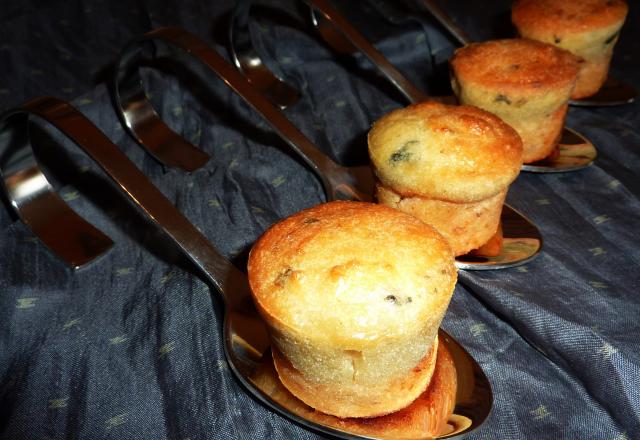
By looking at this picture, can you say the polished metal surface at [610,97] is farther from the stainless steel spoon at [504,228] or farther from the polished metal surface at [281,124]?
the polished metal surface at [281,124]

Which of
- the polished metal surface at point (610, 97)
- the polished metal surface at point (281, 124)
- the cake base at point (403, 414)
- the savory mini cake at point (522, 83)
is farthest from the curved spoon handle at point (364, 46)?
the cake base at point (403, 414)

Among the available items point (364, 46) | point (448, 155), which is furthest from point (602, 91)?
point (448, 155)

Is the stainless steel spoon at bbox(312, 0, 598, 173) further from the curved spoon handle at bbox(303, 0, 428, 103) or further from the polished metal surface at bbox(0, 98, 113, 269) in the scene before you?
the polished metal surface at bbox(0, 98, 113, 269)

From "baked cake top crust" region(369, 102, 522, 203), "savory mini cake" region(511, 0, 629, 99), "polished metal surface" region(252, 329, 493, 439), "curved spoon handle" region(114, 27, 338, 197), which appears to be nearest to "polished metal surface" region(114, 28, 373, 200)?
"curved spoon handle" region(114, 27, 338, 197)

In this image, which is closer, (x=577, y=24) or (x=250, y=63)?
(x=577, y=24)

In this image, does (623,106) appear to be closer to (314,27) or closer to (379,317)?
(314,27)

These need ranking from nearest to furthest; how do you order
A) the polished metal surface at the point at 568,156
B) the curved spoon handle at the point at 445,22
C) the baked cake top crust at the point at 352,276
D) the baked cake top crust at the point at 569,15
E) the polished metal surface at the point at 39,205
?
the baked cake top crust at the point at 352,276 → the polished metal surface at the point at 39,205 → the polished metal surface at the point at 568,156 → the baked cake top crust at the point at 569,15 → the curved spoon handle at the point at 445,22

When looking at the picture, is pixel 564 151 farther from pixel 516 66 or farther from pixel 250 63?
pixel 250 63

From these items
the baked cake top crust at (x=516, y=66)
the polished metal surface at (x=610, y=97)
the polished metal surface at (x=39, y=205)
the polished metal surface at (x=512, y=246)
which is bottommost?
the polished metal surface at (x=512, y=246)
